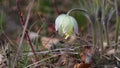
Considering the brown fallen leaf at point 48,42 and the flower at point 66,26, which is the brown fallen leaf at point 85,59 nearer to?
the flower at point 66,26

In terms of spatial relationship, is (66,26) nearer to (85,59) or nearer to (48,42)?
(85,59)

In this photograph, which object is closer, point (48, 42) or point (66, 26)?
point (66, 26)

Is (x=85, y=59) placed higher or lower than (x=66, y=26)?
lower

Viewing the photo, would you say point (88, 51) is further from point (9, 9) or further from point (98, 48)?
point (9, 9)

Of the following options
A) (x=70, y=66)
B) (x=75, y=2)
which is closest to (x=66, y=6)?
(x=75, y=2)

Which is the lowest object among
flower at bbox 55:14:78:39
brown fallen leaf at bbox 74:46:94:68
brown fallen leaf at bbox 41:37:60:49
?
brown fallen leaf at bbox 74:46:94:68

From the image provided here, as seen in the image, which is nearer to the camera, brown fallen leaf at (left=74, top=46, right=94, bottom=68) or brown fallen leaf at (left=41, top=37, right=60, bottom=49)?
brown fallen leaf at (left=74, top=46, right=94, bottom=68)

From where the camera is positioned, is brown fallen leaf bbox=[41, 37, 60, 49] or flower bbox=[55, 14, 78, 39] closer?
flower bbox=[55, 14, 78, 39]

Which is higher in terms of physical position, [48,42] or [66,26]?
[66,26]

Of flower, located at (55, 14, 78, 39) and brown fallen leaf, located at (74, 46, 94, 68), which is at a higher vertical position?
flower, located at (55, 14, 78, 39)

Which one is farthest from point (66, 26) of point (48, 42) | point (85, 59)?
point (48, 42)

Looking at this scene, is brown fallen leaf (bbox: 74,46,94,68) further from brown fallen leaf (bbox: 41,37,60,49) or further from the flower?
brown fallen leaf (bbox: 41,37,60,49)

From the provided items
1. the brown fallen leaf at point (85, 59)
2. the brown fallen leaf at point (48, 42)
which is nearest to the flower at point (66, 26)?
the brown fallen leaf at point (85, 59)

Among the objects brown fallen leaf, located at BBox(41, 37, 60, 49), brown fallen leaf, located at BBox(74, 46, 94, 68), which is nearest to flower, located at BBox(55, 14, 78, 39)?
brown fallen leaf, located at BBox(74, 46, 94, 68)
